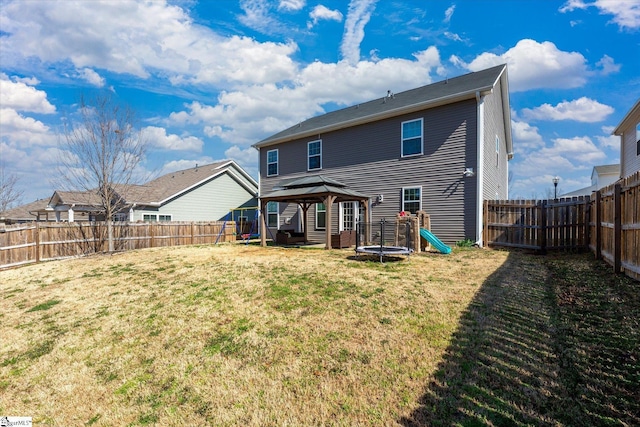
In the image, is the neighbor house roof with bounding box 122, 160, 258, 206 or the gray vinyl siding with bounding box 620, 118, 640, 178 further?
the neighbor house roof with bounding box 122, 160, 258, 206

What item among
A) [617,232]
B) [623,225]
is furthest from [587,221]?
[623,225]

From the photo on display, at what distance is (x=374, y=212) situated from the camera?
13883mm

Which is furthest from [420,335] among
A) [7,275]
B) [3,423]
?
[7,275]

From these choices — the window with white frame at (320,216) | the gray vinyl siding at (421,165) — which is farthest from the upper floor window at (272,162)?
the window with white frame at (320,216)

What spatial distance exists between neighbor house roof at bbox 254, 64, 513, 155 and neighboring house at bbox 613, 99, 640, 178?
180 inches

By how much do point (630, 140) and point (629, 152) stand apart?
0.54m

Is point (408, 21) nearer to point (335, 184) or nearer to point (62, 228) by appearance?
point (335, 184)

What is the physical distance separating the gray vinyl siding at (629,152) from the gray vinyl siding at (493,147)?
15.6 ft

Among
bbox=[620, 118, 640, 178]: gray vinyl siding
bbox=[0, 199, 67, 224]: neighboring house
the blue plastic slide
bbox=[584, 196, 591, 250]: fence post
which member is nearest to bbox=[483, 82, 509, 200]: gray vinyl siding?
bbox=[584, 196, 591, 250]: fence post

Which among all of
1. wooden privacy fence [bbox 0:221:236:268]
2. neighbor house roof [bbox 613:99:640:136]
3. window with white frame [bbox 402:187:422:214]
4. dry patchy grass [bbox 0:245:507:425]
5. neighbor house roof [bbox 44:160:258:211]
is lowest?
dry patchy grass [bbox 0:245:507:425]

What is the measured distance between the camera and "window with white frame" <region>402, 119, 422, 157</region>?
41.7 feet

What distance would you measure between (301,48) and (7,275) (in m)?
14.0

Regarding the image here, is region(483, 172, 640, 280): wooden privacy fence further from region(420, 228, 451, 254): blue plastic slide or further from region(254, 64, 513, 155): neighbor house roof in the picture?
region(254, 64, 513, 155): neighbor house roof

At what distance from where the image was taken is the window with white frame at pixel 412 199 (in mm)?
12585
